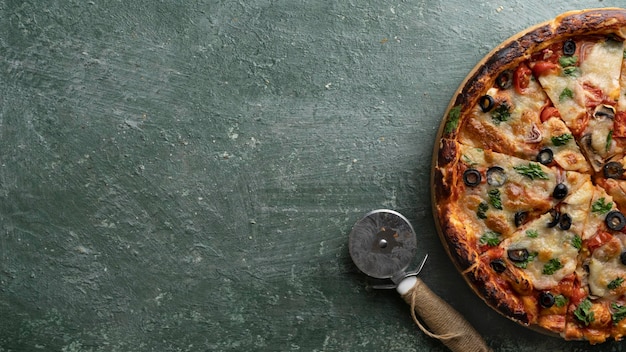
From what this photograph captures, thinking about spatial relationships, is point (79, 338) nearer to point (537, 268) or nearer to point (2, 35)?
point (2, 35)

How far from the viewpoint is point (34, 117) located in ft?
16.9

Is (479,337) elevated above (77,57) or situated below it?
below

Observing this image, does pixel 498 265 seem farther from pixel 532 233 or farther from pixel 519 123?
pixel 519 123

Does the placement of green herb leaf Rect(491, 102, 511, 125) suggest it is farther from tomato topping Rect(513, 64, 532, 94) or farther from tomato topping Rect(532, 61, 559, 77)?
tomato topping Rect(532, 61, 559, 77)

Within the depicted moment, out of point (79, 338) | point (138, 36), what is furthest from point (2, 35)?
point (79, 338)

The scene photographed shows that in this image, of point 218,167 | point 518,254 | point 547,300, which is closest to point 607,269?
point 547,300

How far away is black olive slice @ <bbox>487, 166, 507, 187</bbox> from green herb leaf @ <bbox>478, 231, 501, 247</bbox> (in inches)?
11.2

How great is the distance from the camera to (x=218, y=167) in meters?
5.20

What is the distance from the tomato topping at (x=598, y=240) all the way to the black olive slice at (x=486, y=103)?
38.0 inches

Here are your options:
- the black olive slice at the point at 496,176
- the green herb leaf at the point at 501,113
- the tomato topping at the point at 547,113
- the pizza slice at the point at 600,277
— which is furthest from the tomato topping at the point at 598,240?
the green herb leaf at the point at 501,113

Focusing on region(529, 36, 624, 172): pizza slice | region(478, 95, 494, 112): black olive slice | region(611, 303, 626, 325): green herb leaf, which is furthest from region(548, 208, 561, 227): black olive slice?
region(478, 95, 494, 112): black olive slice

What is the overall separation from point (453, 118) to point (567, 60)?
736mm

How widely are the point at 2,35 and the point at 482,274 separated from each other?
3200 millimetres

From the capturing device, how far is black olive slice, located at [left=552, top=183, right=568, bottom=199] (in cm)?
478
